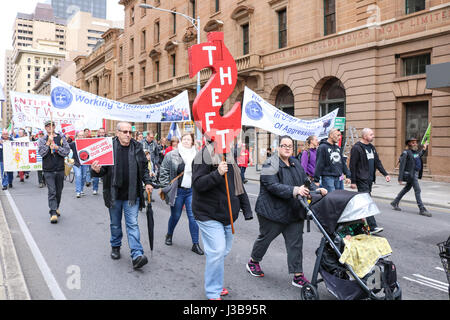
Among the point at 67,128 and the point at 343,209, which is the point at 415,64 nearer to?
the point at 67,128

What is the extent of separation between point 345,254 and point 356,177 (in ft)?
14.1

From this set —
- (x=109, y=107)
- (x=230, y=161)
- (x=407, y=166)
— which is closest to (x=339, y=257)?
(x=230, y=161)

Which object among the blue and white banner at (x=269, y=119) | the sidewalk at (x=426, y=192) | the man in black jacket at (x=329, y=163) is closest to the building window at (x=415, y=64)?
the sidewalk at (x=426, y=192)

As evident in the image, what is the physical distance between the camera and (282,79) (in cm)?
2327

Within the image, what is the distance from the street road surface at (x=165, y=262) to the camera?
4273 millimetres

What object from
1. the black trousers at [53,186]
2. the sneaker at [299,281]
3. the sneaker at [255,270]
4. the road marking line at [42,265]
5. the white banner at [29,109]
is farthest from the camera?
the white banner at [29,109]

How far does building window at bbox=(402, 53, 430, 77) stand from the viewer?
55.0ft

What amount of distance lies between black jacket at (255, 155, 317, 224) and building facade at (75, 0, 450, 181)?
13.9 metres

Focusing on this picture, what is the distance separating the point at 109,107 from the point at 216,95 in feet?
24.1

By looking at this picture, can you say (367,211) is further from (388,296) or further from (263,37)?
(263,37)

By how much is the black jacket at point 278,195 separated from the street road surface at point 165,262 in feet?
2.70

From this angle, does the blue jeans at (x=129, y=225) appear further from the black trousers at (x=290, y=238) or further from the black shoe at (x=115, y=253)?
the black trousers at (x=290, y=238)

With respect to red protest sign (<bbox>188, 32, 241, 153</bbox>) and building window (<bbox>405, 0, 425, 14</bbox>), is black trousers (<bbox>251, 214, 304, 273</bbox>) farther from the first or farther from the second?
building window (<bbox>405, 0, 425, 14</bbox>)

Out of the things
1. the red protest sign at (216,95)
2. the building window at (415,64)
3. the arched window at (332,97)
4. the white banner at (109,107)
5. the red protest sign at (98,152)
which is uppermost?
the building window at (415,64)
